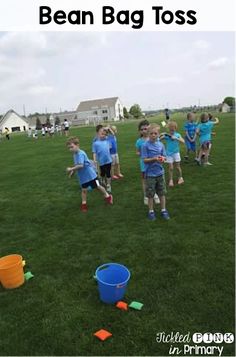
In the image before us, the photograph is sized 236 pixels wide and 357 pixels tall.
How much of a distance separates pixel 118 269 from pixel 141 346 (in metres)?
1.12

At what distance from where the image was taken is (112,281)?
4.41 metres

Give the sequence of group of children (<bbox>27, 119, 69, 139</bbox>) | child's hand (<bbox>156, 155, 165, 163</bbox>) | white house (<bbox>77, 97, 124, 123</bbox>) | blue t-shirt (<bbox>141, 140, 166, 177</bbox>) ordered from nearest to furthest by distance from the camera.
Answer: child's hand (<bbox>156, 155, 165, 163</bbox>) → blue t-shirt (<bbox>141, 140, 166, 177</bbox>) → group of children (<bbox>27, 119, 69, 139</bbox>) → white house (<bbox>77, 97, 124, 123</bbox>)

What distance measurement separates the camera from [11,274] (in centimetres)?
452

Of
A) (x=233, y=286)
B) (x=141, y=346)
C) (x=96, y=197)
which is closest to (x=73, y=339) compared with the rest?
(x=141, y=346)

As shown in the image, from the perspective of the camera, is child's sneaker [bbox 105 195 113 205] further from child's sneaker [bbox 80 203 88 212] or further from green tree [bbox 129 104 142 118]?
green tree [bbox 129 104 142 118]

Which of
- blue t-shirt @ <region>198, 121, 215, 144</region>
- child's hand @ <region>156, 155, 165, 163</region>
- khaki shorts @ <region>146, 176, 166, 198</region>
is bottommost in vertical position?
khaki shorts @ <region>146, 176, 166, 198</region>

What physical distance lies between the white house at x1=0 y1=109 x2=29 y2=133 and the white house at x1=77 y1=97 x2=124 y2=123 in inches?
711

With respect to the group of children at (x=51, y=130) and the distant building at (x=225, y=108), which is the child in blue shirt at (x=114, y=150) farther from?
the distant building at (x=225, y=108)

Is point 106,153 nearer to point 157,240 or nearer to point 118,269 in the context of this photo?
point 157,240

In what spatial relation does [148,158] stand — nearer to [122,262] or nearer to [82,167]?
[82,167]

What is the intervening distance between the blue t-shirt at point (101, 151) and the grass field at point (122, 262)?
3.16ft

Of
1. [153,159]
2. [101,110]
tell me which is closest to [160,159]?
[153,159]

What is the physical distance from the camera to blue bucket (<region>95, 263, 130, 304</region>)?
3.97m

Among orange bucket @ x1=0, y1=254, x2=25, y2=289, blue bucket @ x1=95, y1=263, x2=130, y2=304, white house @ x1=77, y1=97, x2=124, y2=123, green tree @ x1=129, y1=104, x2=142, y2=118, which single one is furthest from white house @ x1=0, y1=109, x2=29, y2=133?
blue bucket @ x1=95, y1=263, x2=130, y2=304
